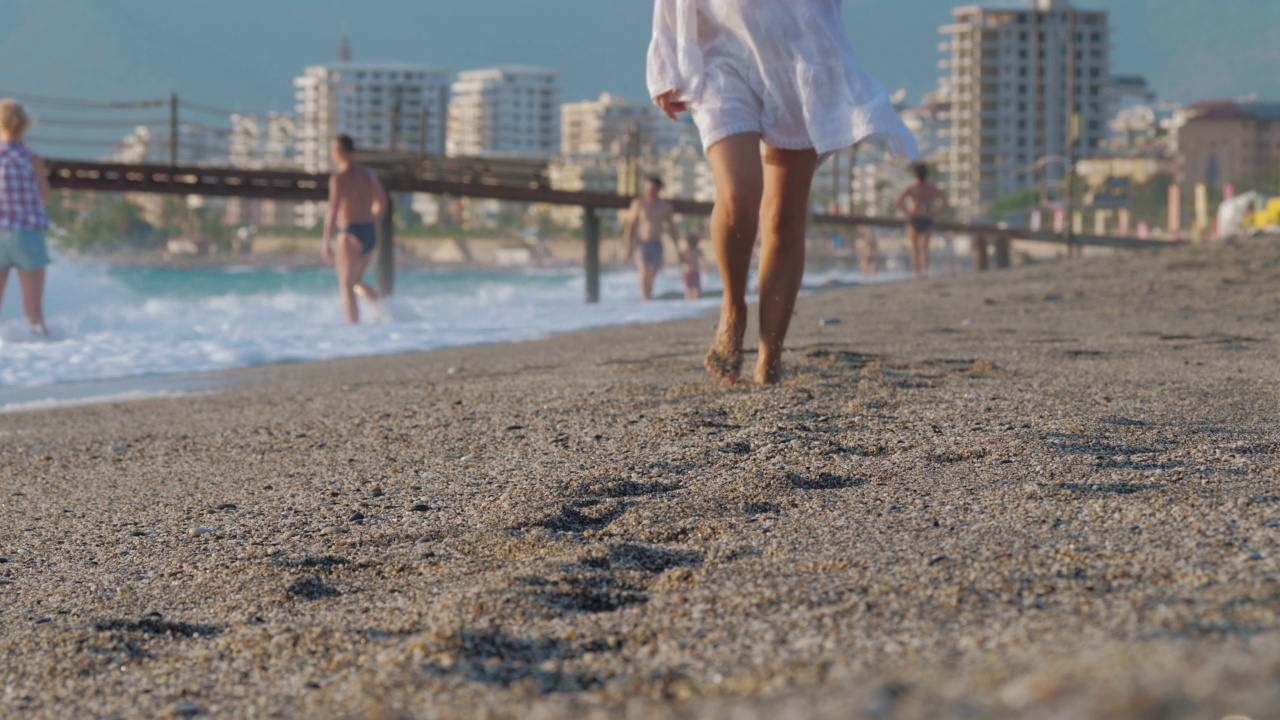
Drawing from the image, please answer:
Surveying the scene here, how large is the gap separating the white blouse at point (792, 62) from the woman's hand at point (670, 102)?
25 mm

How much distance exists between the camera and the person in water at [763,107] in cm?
361

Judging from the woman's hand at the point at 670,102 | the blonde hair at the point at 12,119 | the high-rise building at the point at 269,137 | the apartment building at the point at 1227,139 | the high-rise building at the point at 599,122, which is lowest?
the woman's hand at the point at 670,102

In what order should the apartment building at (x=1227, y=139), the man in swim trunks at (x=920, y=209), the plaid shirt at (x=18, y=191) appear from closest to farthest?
the plaid shirt at (x=18, y=191) < the man in swim trunks at (x=920, y=209) < the apartment building at (x=1227, y=139)

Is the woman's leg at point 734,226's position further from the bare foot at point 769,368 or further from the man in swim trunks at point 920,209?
the man in swim trunks at point 920,209

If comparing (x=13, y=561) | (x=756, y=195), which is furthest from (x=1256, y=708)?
(x=756, y=195)

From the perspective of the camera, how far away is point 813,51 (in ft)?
12.0

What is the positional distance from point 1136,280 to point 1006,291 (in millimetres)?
814

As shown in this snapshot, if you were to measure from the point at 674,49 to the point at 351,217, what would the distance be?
7.89 meters

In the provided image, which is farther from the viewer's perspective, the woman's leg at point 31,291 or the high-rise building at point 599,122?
the high-rise building at point 599,122

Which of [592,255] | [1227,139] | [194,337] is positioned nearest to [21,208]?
[194,337]

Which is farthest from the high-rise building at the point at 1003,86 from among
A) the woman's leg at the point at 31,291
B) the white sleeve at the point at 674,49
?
the white sleeve at the point at 674,49

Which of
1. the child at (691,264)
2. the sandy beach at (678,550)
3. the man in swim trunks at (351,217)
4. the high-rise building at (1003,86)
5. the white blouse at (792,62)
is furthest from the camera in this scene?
the high-rise building at (1003,86)

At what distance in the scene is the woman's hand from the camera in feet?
12.3

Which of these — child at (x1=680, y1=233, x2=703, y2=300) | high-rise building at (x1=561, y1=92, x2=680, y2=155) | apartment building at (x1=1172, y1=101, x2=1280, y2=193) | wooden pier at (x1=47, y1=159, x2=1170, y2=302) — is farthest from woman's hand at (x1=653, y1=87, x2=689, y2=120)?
high-rise building at (x1=561, y1=92, x2=680, y2=155)
